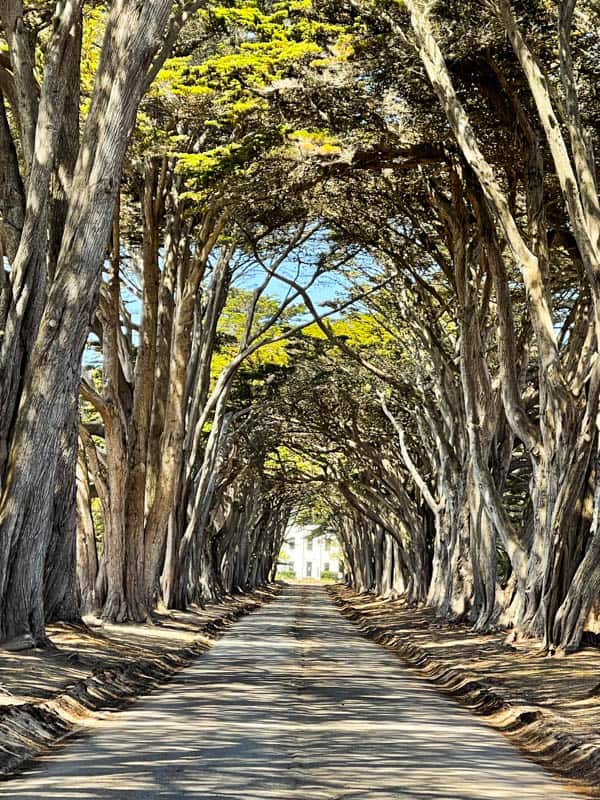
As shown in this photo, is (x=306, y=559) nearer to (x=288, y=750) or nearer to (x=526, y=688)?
(x=526, y=688)

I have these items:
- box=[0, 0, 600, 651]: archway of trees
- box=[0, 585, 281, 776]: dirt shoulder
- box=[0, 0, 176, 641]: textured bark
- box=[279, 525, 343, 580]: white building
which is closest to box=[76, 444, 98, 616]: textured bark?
box=[0, 0, 600, 651]: archway of trees

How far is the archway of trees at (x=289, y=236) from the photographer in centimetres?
1173

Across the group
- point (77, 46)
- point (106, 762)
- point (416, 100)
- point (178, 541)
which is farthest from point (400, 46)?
point (178, 541)

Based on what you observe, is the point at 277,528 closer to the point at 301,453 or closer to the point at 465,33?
the point at 301,453

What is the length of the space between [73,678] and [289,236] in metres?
14.8

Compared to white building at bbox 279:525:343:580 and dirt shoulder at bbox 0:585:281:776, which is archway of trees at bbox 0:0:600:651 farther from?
white building at bbox 279:525:343:580

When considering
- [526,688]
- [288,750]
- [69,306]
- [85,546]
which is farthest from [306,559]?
[288,750]

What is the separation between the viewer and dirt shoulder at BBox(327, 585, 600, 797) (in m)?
8.08

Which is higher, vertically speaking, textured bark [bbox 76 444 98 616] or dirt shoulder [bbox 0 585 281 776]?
textured bark [bbox 76 444 98 616]

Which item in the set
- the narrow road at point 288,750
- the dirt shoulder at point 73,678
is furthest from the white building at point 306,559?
the narrow road at point 288,750

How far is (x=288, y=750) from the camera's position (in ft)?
25.3

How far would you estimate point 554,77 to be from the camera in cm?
1612

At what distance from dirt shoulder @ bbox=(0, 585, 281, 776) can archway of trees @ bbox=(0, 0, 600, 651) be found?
68cm

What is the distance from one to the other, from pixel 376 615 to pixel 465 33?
22.2m
